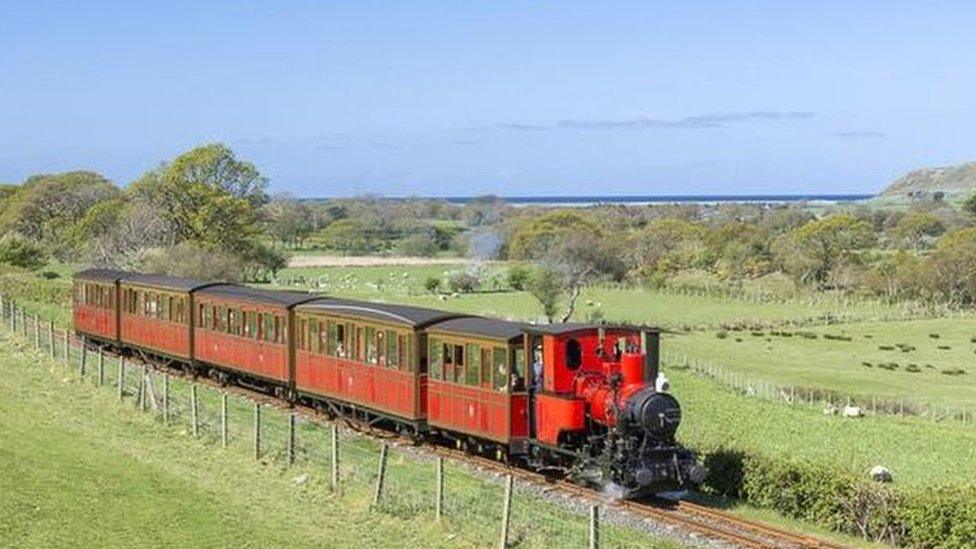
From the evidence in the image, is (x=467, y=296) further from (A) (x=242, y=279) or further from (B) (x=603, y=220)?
(B) (x=603, y=220)

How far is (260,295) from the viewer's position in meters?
33.5

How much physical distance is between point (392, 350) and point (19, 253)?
205 ft

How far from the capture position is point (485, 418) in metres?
23.1

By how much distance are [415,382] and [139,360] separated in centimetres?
2005

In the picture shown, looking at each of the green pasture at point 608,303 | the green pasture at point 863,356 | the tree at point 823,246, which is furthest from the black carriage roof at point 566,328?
the tree at point 823,246

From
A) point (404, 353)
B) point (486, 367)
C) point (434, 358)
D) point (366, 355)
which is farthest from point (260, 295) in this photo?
point (486, 367)

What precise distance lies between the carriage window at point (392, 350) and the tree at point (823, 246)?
9582 centimetres

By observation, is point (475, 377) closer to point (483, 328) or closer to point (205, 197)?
point (483, 328)

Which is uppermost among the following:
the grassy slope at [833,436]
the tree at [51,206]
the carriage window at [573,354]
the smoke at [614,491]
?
the tree at [51,206]

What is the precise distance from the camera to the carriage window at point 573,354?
21656 mm

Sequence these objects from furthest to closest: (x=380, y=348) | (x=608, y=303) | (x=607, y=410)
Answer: (x=608, y=303)
(x=380, y=348)
(x=607, y=410)

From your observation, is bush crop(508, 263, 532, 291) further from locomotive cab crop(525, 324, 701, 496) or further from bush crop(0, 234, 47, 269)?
locomotive cab crop(525, 324, 701, 496)

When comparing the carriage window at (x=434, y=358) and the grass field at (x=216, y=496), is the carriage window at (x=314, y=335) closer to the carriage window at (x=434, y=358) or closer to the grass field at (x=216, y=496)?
the grass field at (x=216, y=496)

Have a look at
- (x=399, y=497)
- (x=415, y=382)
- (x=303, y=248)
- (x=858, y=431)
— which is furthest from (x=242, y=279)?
(x=303, y=248)
